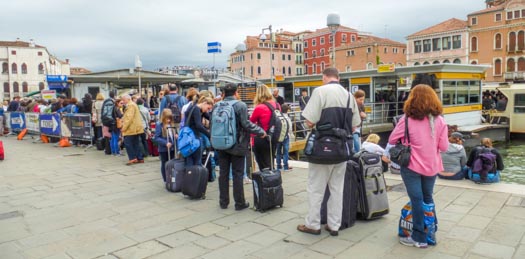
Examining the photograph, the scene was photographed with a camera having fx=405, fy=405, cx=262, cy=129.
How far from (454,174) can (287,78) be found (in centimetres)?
1673

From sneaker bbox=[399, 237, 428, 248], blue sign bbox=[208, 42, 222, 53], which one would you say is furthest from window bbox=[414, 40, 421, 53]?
sneaker bbox=[399, 237, 428, 248]

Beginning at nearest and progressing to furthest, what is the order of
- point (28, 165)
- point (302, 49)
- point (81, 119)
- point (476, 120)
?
1. point (28, 165)
2. point (81, 119)
3. point (476, 120)
4. point (302, 49)

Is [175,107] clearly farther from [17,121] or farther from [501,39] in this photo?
[501,39]

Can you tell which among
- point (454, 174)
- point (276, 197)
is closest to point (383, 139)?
point (454, 174)

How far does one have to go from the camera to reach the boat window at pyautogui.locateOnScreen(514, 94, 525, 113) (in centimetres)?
2123

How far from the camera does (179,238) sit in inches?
175

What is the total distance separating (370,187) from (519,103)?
68.1ft

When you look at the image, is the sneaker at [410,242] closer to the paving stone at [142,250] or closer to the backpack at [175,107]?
the paving stone at [142,250]

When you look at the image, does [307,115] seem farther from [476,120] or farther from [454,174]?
[476,120]

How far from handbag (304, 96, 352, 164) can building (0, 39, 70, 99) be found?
8650cm

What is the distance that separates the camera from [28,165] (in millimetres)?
9711

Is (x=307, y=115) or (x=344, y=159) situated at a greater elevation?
(x=307, y=115)

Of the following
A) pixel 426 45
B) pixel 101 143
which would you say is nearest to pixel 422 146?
pixel 101 143

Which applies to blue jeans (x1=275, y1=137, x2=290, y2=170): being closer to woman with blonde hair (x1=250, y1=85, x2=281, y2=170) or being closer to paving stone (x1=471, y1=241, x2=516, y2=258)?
woman with blonde hair (x1=250, y1=85, x2=281, y2=170)
